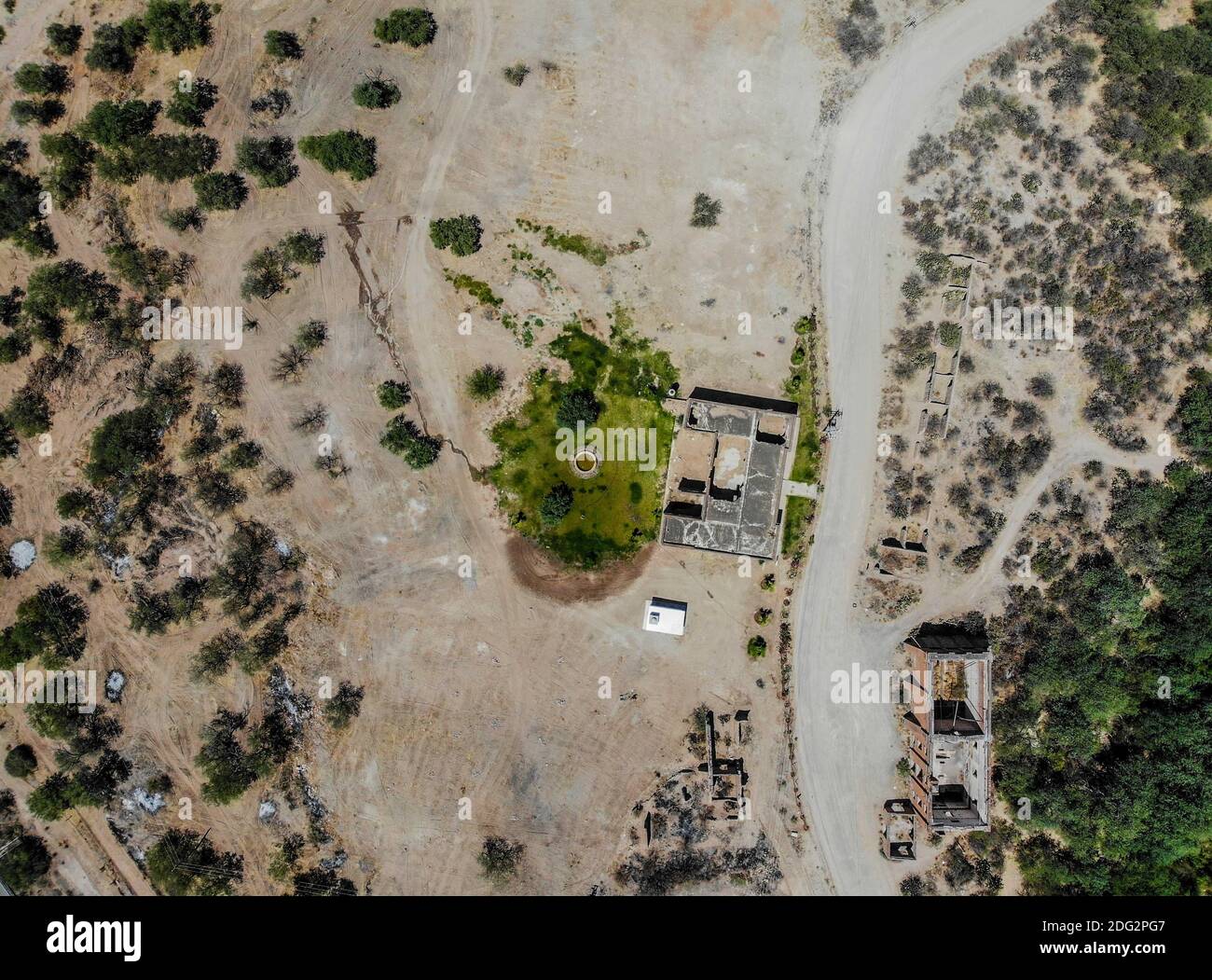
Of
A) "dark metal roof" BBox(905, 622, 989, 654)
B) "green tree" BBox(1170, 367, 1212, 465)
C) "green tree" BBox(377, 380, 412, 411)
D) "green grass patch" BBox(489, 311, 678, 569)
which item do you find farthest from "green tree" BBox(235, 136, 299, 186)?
"green tree" BBox(1170, 367, 1212, 465)

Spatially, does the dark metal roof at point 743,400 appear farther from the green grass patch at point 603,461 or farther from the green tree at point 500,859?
the green tree at point 500,859

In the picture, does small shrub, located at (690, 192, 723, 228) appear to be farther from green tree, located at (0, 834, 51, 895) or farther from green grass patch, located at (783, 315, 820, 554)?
green tree, located at (0, 834, 51, 895)

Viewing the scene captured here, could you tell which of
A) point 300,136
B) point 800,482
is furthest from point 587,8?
point 800,482

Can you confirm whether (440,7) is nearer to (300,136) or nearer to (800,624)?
(300,136)

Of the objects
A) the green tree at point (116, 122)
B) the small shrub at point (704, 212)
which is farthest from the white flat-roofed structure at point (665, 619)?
the green tree at point (116, 122)

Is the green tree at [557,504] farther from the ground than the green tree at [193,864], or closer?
farther from the ground

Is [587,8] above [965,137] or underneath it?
above
